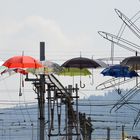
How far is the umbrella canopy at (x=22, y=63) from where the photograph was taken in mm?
25000

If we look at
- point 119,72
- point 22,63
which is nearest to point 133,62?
point 119,72

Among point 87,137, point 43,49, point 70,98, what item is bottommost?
point 87,137

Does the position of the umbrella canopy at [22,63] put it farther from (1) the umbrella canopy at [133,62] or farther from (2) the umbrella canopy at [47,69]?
(1) the umbrella canopy at [133,62]

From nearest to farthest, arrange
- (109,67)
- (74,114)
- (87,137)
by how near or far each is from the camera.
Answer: (109,67)
(74,114)
(87,137)

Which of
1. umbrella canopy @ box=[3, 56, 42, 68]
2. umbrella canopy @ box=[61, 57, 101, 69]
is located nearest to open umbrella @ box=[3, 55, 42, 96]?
umbrella canopy @ box=[3, 56, 42, 68]

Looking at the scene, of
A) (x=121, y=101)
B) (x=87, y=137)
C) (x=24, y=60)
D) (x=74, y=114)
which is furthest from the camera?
(x=87, y=137)

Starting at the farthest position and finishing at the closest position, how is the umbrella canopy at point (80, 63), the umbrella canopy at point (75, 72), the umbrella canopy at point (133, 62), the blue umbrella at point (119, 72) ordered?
the umbrella canopy at point (75, 72), the umbrella canopy at point (80, 63), the blue umbrella at point (119, 72), the umbrella canopy at point (133, 62)

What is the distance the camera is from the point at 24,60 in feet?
82.2

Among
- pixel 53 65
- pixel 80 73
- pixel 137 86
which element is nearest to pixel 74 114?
pixel 80 73

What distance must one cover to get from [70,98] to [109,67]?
1892 mm

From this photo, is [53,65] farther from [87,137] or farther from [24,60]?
[87,137]

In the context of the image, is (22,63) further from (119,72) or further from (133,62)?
(133,62)

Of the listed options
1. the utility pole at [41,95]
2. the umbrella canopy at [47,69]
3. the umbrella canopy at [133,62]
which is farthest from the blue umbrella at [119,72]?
the utility pole at [41,95]

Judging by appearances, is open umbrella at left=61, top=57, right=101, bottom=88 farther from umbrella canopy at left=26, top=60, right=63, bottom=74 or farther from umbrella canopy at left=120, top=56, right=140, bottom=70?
umbrella canopy at left=120, top=56, right=140, bottom=70
